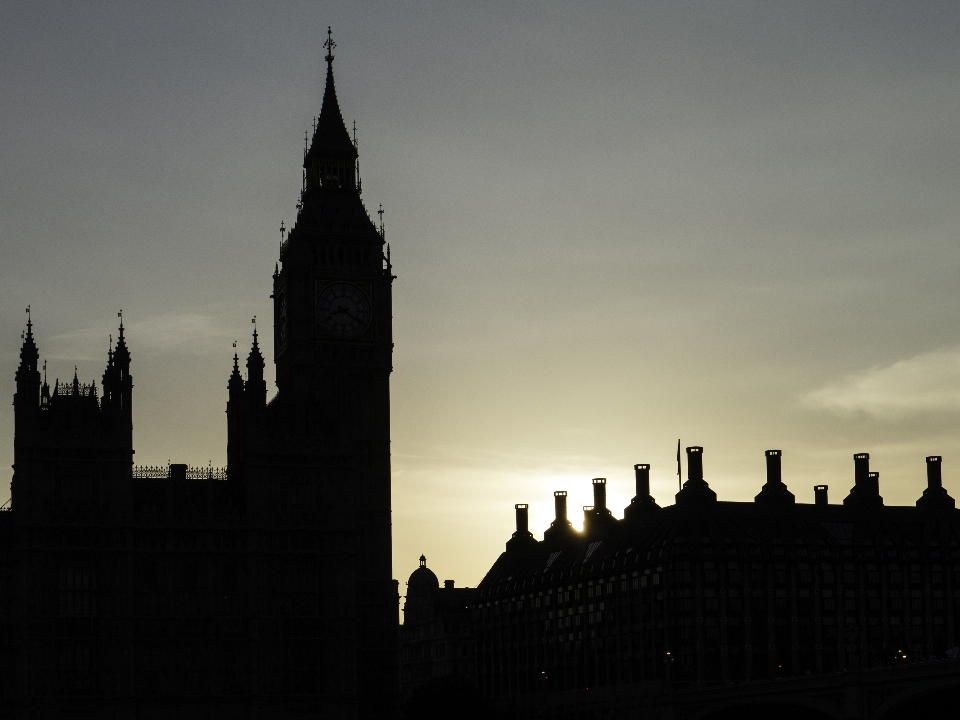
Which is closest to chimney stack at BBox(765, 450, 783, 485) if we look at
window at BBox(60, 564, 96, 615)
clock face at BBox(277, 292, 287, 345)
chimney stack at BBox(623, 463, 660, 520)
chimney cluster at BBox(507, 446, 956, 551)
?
chimney cluster at BBox(507, 446, 956, 551)

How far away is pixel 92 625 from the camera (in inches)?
4894

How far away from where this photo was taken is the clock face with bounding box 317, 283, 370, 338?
6235 inches

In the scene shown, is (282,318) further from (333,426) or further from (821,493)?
(821,493)

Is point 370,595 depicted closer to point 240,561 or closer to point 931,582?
point 240,561

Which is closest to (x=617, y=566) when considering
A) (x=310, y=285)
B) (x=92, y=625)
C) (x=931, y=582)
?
(x=931, y=582)

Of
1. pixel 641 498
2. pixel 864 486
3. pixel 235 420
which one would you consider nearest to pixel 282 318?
pixel 235 420

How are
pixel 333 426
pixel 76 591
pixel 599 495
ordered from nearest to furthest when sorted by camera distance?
1. pixel 76 591
2. pixel 333 426
3. pixel 599 495

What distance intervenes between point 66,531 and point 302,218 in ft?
147

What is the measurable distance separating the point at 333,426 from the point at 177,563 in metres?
13.6

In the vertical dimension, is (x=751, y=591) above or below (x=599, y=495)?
below

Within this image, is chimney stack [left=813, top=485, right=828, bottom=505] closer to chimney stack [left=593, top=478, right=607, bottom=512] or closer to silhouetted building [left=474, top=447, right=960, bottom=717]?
silhouetted building [left=474, top=447, right=960, bottom=717]

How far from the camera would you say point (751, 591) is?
17175 centimetres

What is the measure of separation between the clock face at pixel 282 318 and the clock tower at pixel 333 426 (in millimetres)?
166

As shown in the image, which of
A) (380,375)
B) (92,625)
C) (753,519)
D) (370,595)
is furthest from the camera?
(753,519)
